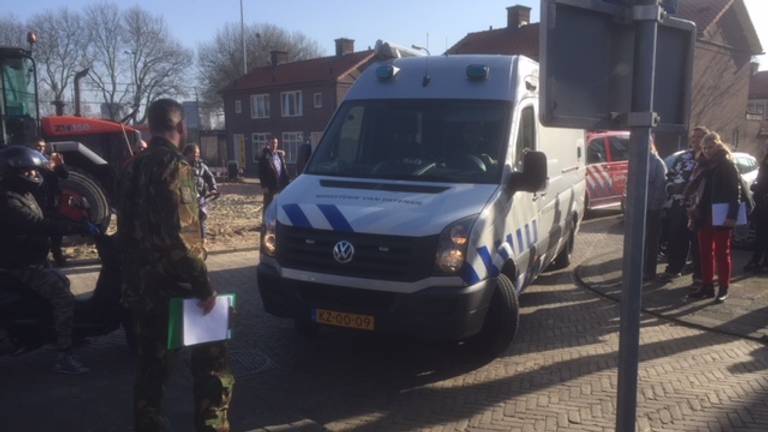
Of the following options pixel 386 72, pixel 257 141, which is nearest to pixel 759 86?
pixel 257 141

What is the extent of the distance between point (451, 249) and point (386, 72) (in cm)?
229

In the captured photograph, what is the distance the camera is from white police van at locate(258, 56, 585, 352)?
466cm

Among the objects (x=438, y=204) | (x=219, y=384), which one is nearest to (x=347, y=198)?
(x=438, y=204)

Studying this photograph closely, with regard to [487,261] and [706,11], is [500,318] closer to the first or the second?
[487,261]

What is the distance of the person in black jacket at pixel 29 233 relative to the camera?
4441mm

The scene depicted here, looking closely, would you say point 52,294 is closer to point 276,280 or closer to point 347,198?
point 276,280

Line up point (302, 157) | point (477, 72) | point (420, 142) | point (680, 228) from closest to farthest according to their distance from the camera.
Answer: point (420, 142) → point (477, 72) → point (302, 157) → point (680, 228)

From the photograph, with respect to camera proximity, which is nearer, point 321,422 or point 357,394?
point 321,422

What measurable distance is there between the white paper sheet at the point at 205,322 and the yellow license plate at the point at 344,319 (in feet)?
4.51

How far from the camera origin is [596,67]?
2.65 metres

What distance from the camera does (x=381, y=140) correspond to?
584 centimetres

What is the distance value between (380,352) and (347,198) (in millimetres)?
1556

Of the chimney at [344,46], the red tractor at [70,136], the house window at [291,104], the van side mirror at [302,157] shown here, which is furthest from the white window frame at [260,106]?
the van side mirror at [302,157]

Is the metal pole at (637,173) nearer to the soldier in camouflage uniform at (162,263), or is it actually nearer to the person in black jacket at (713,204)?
the soldier in camouflage uniform at (162,263)
